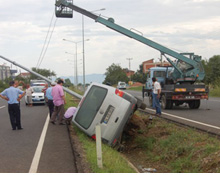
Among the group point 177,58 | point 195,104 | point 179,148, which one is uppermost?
point 177,58

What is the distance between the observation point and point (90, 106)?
945 cm

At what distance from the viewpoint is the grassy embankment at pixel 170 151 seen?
6652mm

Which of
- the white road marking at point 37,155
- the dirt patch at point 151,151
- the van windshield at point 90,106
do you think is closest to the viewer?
the white road marking at point 37,155

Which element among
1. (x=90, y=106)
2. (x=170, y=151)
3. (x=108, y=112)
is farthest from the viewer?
(x=90, y=106)

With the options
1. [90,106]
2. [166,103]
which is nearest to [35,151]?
[90,106]

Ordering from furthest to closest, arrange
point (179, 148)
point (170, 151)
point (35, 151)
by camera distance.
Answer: point (170, 151) → point (179, 148) → point (35, 151)

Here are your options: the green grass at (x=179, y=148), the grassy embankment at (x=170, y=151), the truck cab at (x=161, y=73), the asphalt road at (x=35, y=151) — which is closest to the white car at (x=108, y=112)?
the grassy embankment at (x=170, y=151)

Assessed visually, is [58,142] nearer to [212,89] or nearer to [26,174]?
[26,174]

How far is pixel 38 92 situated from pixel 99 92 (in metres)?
18.6

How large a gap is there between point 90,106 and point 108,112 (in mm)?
731

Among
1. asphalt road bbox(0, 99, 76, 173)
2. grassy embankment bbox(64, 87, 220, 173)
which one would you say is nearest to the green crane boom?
grassy embankment bbox(64, 87, 220, 173)

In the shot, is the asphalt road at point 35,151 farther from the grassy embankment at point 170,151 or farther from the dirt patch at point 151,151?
the dirt patch at point 151,151

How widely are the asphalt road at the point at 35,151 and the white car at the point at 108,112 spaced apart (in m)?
0.88

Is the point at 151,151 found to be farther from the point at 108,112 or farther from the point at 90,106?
the point at 90,106
